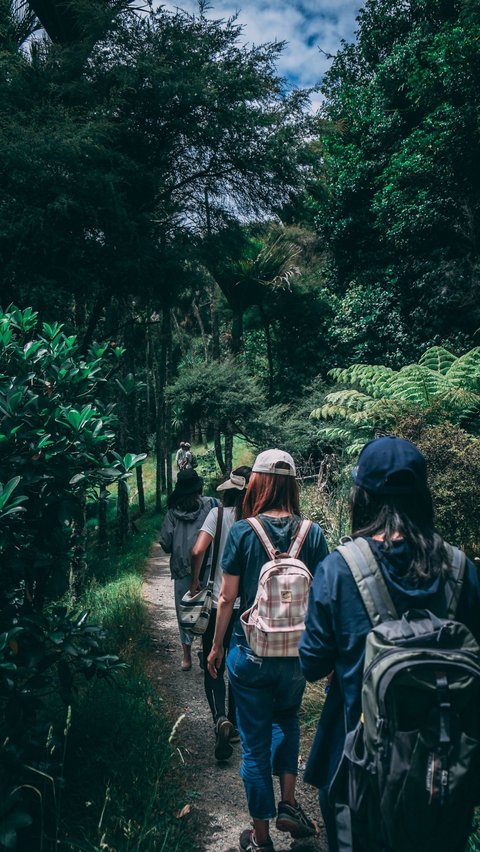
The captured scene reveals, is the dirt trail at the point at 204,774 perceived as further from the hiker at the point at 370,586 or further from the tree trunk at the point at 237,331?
the tree trunk at the point at 237,331

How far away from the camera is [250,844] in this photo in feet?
9.54

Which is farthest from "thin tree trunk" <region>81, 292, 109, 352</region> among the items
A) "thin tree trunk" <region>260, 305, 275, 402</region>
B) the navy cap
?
"thin tree trunk" <region>260, 305, 275, 402</region>

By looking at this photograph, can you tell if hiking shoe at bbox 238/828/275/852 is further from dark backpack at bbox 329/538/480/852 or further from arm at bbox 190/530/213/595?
arm at bbox 190/530/213/595

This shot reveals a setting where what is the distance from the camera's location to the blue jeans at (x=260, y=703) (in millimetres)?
2740

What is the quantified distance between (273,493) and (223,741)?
2126mm

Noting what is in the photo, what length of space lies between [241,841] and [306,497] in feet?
23.3

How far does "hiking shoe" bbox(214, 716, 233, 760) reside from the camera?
389 cm

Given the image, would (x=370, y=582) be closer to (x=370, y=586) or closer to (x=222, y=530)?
(x=370, y=586)

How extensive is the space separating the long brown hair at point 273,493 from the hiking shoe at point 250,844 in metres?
1.60

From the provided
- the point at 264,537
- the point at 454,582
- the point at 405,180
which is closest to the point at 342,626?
the point at 454,582

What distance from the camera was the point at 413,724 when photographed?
1576 mm

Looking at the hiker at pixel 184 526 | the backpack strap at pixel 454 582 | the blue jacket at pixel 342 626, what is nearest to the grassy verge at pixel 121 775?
the hiker at pixel 184 526

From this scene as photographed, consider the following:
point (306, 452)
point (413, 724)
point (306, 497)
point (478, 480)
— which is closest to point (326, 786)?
point (413, 724)

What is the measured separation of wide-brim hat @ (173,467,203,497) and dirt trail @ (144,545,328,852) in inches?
68.0
